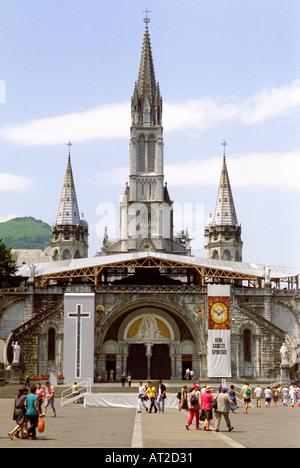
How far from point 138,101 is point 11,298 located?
174ft

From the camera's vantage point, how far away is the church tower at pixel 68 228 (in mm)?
111438

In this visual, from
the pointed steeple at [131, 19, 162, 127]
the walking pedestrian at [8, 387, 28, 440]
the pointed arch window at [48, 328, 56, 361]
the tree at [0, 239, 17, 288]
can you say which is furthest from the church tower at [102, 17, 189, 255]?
the walking pedestrian at [8, 387, 28, 440]

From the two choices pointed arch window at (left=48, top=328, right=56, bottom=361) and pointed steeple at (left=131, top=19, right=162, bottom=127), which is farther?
pointed steeple at (left=131, top=19, right=162, bottom=127)

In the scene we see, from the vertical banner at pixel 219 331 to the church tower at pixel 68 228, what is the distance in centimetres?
5024

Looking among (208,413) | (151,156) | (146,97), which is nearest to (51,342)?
(208,413)

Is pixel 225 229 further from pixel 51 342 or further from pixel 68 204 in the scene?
pixel 51 342

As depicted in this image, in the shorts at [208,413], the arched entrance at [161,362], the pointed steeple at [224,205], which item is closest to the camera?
the shorts at [208,413]

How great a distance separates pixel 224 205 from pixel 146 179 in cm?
1195

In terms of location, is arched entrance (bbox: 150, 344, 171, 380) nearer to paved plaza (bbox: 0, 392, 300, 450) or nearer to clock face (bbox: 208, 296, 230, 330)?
clock face (bbox: 208, 296, 230, 330)

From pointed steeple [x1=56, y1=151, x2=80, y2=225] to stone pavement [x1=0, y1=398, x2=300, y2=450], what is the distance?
81551 millimetres

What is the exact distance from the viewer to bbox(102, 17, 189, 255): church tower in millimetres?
109500

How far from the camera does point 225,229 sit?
110688 millimetres

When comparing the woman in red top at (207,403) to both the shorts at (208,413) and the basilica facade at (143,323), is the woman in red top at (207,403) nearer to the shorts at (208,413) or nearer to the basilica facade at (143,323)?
the shorts at (208,413)

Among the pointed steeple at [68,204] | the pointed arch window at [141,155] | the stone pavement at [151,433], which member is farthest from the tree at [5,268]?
the stone pavement at [151,433]
